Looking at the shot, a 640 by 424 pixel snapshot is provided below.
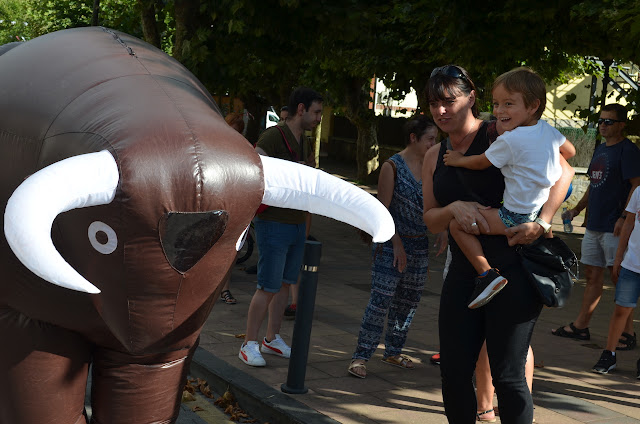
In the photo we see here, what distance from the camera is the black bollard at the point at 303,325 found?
5430 mm

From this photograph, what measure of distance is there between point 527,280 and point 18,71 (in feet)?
7.82

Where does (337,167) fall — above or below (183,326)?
below

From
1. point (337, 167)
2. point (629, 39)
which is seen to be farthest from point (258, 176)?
point (337, 167)

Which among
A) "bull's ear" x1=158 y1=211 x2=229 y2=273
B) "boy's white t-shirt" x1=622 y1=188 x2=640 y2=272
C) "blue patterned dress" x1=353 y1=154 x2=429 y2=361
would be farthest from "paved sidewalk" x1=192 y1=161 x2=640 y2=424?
"bull's ear" x1=158 y1=211 x2=229 y2=273

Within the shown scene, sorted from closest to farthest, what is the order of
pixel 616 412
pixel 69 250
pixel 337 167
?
pixel 69 250 < pixel 616 412 < pixel 337 167

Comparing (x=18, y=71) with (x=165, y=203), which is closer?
(x=165, y=203)

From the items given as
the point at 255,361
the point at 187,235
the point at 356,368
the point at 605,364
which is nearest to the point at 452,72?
the point at 187,235

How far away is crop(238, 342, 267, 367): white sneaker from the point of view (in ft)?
19.8

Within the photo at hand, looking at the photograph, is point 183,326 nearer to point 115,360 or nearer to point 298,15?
point 115,360

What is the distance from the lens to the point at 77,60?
11.1 ft

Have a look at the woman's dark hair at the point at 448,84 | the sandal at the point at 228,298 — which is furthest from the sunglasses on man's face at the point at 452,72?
the sandal at the point at 228,298

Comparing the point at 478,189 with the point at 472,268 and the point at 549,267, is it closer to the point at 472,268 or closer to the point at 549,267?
the point at 472,268

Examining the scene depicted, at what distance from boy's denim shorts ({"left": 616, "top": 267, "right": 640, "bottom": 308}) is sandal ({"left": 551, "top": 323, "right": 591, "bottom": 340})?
1.20m

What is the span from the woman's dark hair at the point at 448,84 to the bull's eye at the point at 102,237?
190 cm
